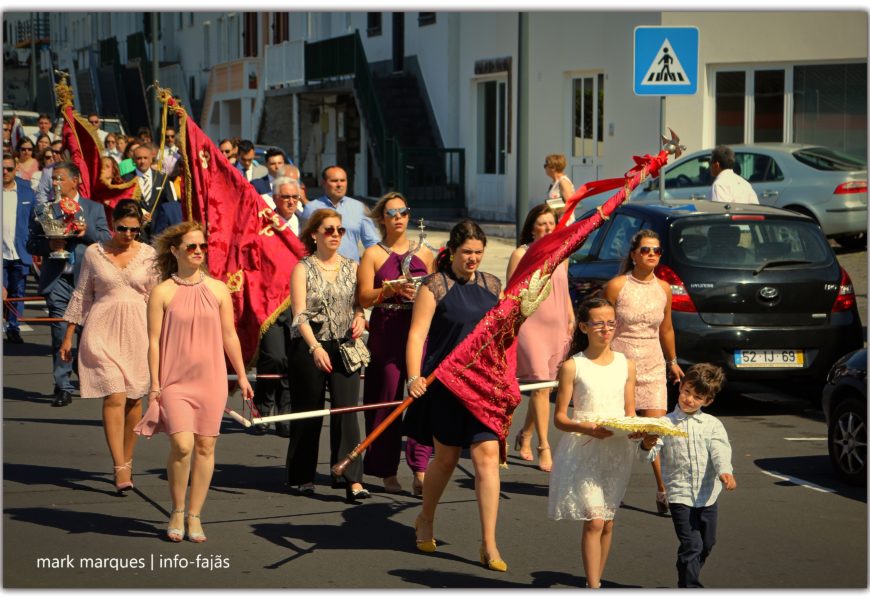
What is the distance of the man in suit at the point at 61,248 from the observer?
11.2 meters

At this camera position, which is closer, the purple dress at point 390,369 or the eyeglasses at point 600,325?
the eyeglasses at point 600,325

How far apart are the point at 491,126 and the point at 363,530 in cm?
2271

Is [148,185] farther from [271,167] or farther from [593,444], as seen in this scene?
[593,444]

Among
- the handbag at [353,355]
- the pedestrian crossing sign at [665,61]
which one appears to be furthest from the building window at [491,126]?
the handbag at [353,355]

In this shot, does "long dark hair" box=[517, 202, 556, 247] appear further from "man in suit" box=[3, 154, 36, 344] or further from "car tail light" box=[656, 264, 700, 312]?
"man in suit" box=[3, 154, 36, 344]

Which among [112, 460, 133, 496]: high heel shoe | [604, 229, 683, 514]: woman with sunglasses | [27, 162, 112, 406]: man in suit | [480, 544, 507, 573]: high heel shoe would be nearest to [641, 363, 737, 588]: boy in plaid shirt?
[480, 544, 507, 573]: high heel shoe

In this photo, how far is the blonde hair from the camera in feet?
24.7

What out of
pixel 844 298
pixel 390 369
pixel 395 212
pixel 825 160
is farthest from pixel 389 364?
pixel 825 160

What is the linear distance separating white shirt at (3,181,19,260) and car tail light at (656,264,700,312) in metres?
7.51

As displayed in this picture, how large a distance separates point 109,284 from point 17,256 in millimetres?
6745

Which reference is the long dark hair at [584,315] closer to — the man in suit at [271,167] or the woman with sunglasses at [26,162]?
the man in suit at [271,167]

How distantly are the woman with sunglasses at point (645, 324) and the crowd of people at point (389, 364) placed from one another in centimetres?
1

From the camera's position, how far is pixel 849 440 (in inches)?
340

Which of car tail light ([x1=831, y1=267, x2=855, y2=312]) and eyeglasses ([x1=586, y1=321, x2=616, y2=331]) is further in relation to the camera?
car tail light ([x1=831, y1=267, x2=855, y2=312])
